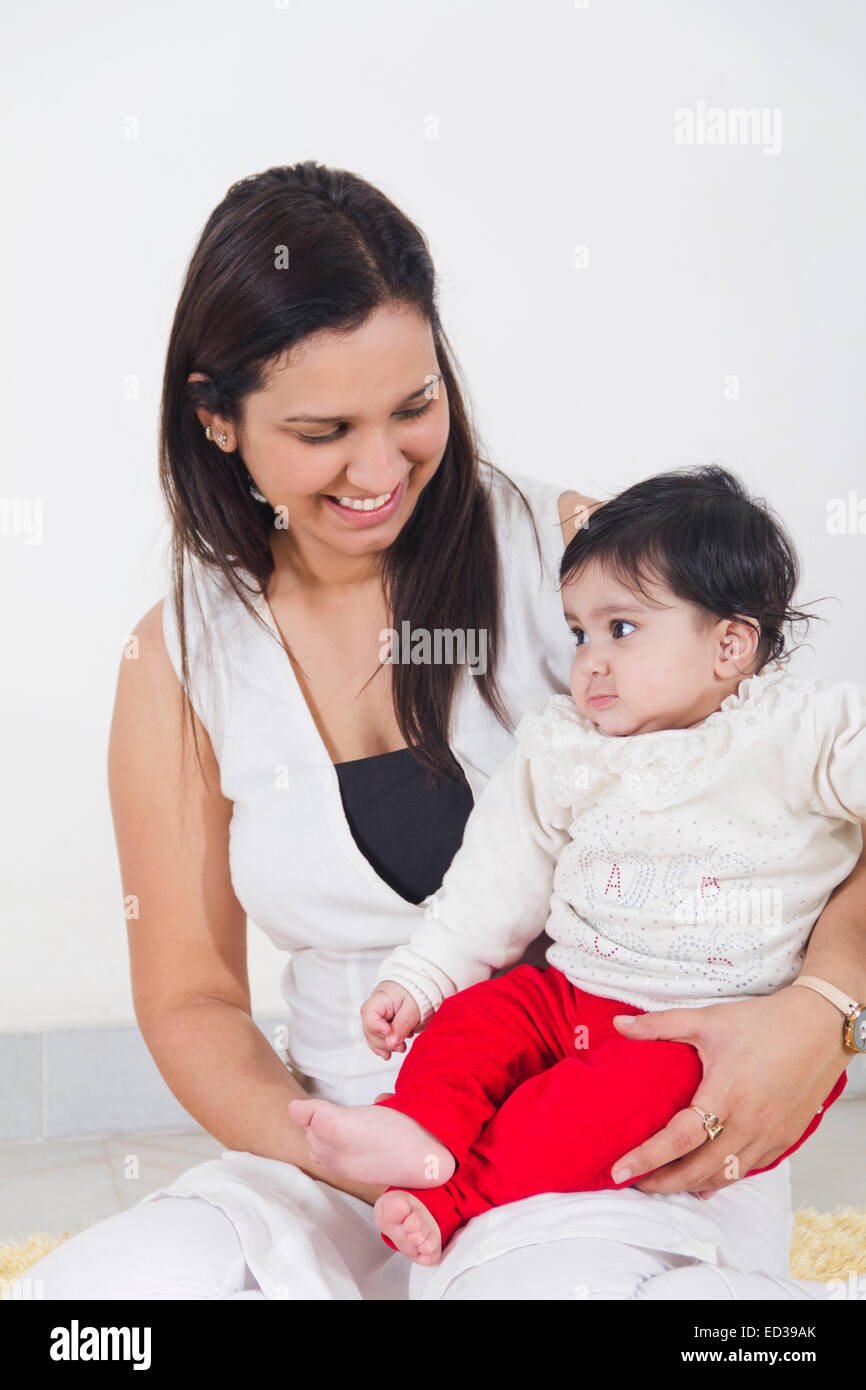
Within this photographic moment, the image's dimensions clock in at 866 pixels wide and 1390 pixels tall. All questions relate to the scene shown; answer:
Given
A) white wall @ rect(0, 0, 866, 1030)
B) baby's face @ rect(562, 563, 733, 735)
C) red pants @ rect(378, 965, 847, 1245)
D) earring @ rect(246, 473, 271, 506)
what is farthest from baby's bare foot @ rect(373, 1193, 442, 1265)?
white wall @ rect(0, 0, 866, 1030)

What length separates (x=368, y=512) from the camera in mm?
1263

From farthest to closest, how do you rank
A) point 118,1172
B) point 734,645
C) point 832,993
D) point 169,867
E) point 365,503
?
point 118,1172 → point 169,867 → point 365,503 → point 734,645 → point 832,993

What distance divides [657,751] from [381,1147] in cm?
40

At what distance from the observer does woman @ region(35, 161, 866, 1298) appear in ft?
3.32

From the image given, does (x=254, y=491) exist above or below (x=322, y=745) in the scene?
above

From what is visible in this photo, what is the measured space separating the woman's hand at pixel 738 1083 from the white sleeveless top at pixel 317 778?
364 mm

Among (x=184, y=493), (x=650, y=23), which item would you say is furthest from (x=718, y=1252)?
(x=650, y=23)

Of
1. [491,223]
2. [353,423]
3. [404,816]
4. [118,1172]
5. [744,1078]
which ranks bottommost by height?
[118,1172]

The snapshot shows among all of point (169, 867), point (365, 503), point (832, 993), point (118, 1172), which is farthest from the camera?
point (118, 1172)

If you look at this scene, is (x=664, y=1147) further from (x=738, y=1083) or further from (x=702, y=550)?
(x=702, y=550)

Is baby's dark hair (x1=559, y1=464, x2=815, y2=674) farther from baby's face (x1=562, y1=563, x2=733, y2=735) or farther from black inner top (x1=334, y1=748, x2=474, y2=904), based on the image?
black inner top (x1=334, y1=748, x2=474, y2=904)

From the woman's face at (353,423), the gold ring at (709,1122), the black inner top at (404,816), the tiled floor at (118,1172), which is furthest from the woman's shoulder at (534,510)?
the tiled floor at (118,1172)

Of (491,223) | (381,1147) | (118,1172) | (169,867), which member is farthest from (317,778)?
(118,1172)

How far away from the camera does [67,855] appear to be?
2.10 metres
